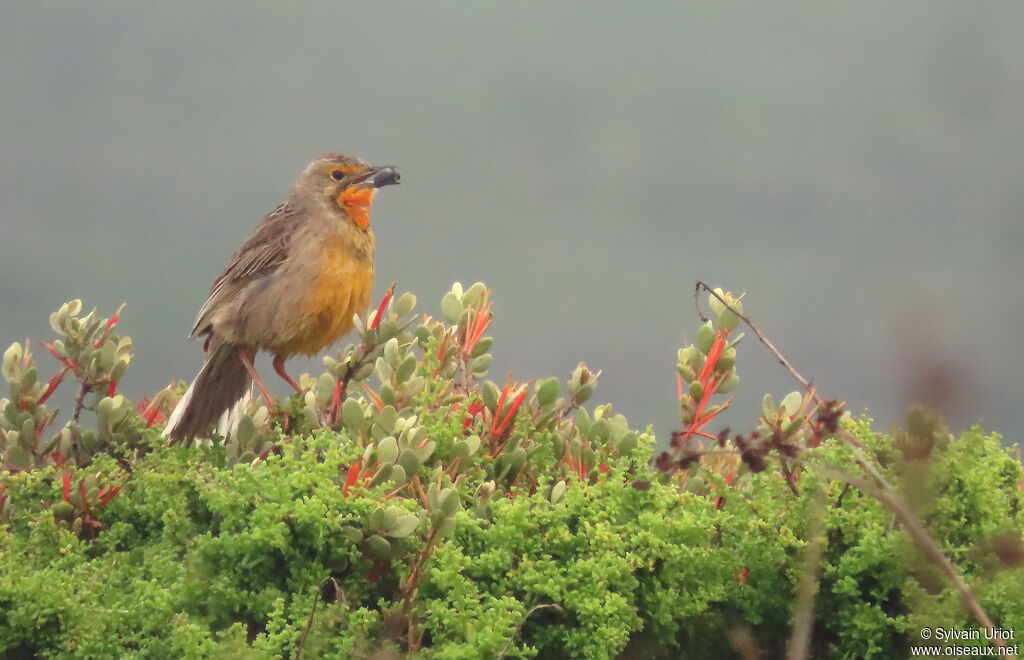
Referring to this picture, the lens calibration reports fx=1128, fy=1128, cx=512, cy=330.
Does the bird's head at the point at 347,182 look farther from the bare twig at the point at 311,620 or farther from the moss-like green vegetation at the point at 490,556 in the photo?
the bare twig at the point at 311,620

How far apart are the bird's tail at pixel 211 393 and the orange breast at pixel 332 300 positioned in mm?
285

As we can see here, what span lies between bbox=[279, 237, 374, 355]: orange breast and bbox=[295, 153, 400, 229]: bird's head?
0.30 m

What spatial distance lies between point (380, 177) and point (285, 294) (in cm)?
89

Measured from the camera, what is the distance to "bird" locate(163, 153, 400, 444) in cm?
549

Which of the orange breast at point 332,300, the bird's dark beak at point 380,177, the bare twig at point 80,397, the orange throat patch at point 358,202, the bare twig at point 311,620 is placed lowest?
the bare twig at point 311,620

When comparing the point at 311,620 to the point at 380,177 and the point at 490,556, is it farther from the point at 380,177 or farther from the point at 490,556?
the point at 380,177

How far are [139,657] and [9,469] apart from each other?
1658 mm

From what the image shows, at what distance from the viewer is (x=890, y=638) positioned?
10.4 feet

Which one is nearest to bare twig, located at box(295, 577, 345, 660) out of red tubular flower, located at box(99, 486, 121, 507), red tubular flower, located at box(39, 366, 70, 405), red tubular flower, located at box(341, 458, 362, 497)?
red tubular flower, located at box(341, 458, 362, 497)

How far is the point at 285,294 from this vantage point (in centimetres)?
550

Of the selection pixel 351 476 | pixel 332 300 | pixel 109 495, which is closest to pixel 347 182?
pixel 332 300

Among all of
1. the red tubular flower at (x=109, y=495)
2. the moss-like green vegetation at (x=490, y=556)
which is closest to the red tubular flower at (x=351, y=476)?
the moss-like green vegetation at (x=490, y=556)

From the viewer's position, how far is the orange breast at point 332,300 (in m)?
5.50

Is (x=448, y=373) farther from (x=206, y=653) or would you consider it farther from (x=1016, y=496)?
(x=1016, y=496)
